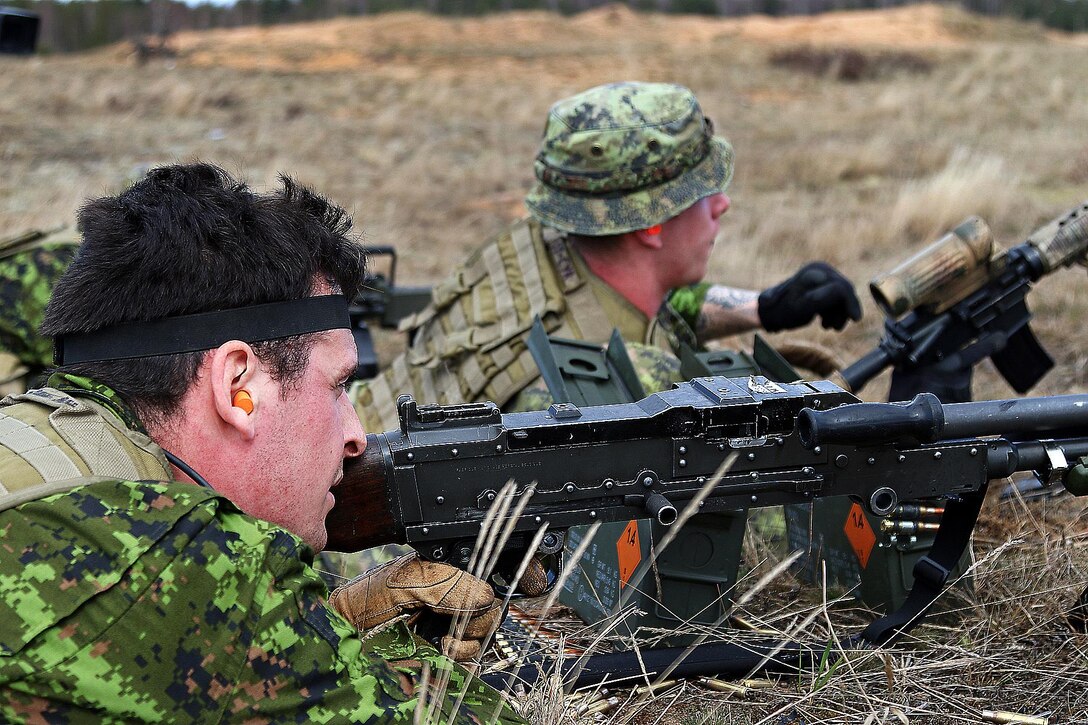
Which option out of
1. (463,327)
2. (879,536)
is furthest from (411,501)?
(463,327)

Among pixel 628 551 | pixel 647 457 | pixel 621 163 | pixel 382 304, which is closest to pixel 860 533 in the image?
pixel 628 551

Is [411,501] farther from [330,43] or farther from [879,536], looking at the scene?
[330,43]

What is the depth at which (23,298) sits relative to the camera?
5.21 m

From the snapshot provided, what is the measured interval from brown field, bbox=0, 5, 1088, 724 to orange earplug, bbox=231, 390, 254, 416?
3.31 ft

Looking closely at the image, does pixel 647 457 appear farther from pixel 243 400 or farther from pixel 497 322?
pixel 497 322

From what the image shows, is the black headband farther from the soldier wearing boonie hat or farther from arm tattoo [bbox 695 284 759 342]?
arm tattoo [bbox 695 284 759 342]

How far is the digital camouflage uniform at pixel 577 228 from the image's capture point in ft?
14.5

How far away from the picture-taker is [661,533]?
3.14 metres

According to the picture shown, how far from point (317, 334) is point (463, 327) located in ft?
7.97

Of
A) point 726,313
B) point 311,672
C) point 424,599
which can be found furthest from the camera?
point 726,313

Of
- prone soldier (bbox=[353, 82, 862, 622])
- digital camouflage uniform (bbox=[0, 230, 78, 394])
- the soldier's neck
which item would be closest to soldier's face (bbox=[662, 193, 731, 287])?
prone soldier (bbox=[353, 82, 862, 622])

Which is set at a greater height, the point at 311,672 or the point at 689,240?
the point at 311,672

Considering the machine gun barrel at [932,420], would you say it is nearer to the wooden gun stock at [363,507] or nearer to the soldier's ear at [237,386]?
the wooden gun stock at [363,507]

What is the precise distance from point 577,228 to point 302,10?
45.2 m
